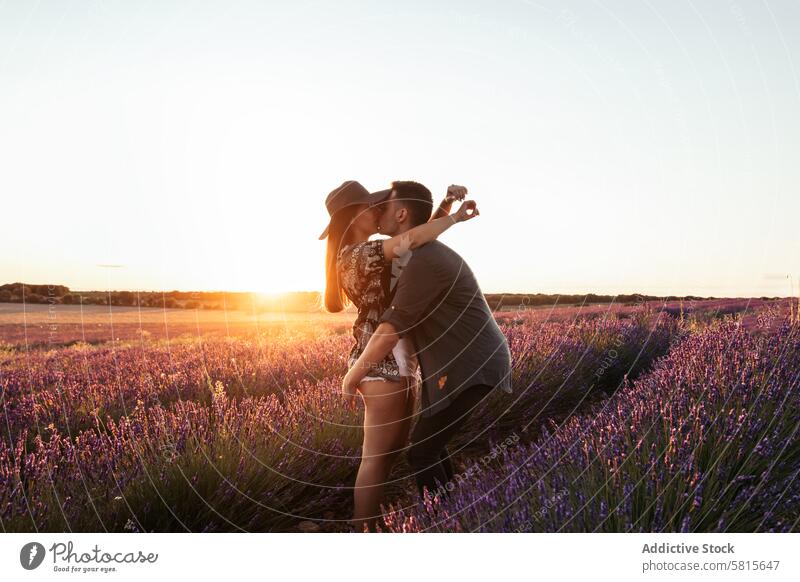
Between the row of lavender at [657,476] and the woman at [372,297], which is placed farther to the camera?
the woman at [372,297]

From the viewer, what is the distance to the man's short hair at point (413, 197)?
2441 mm

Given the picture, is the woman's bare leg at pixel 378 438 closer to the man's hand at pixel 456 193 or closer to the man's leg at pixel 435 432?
the man's leg at pixel 435 432

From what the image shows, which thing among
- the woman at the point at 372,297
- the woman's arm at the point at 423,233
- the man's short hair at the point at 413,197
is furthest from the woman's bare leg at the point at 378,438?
the man's short hair at the point at 413,197

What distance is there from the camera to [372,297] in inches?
96.5

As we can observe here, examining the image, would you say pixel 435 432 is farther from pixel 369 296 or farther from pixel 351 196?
pixel 351 196

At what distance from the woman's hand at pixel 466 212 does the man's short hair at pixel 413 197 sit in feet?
0.73

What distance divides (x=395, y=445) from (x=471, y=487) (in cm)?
43

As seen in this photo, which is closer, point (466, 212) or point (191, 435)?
point (466, 212)

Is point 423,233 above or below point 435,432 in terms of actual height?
above
